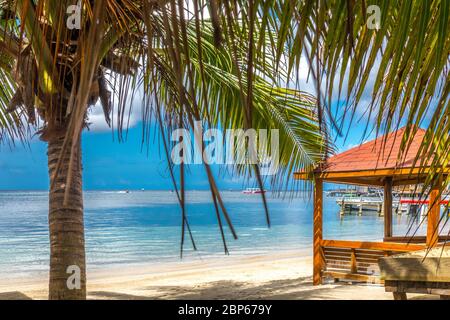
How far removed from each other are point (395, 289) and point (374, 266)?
160 inches

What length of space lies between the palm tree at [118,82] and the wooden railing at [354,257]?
1.99 meters

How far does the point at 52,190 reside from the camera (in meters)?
5.20

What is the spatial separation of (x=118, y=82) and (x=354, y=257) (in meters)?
9.16

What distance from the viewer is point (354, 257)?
9.94 m

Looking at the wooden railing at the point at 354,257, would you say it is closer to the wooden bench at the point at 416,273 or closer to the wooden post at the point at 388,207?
the wooden post at the point at 388,207

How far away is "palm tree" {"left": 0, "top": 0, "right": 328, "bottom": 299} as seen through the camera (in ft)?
2.11

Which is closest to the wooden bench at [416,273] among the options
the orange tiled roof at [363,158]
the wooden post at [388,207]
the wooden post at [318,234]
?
the orange tiled roof at [363,158]

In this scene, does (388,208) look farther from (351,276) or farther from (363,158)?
(351,276)

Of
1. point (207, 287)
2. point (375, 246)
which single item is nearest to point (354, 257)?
point (375, 246)

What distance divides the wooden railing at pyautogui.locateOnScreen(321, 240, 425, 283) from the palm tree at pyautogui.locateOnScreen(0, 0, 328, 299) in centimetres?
199

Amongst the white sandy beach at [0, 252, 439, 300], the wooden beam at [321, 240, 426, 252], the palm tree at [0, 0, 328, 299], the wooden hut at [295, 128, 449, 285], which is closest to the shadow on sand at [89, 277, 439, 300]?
the white sandy beach at [0, 252, 439, 300]

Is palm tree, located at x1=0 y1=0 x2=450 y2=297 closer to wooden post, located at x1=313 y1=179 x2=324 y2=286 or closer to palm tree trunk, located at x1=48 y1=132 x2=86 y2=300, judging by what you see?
palm tree trunk, located at x1=48 y1=132 x2=86 y2=300
